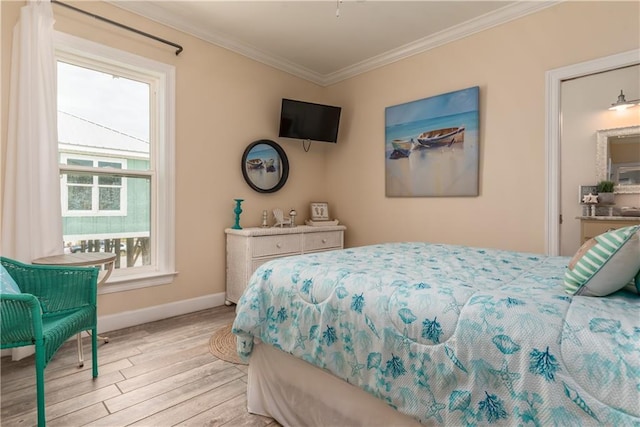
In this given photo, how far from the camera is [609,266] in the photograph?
1020 mm

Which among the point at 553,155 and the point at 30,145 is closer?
the point at 30,145

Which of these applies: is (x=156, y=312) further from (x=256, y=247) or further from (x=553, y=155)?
(x=553, y=155)

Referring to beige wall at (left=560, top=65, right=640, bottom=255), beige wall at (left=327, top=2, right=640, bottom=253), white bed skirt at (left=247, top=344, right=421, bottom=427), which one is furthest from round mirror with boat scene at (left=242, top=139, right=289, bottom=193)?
beige wall at (left=560, top=65, right=640, bottom=255)

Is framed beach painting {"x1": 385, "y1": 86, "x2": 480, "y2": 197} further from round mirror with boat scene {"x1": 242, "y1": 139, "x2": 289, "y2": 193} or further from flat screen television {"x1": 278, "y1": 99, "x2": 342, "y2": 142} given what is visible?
round mirror with boat scene {"x1": 242, "y1": 139, "x2": 289, "y2": 193}

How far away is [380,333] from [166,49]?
3071 mm

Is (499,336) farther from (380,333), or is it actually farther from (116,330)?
(116,330)

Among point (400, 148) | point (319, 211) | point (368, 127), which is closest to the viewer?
point (400, 148)

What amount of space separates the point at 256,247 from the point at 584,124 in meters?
2.88

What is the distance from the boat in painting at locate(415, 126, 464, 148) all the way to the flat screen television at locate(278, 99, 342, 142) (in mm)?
1052

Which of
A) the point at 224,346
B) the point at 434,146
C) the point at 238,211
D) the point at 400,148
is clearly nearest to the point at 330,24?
the point at 400,148

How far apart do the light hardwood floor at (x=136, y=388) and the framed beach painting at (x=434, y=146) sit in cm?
238

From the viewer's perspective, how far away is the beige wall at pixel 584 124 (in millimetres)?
2369

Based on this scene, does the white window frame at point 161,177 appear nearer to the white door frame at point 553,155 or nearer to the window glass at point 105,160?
the window glass at point 105,160

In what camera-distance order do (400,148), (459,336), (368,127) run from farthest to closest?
(368,127), (400,148), (459,336)
